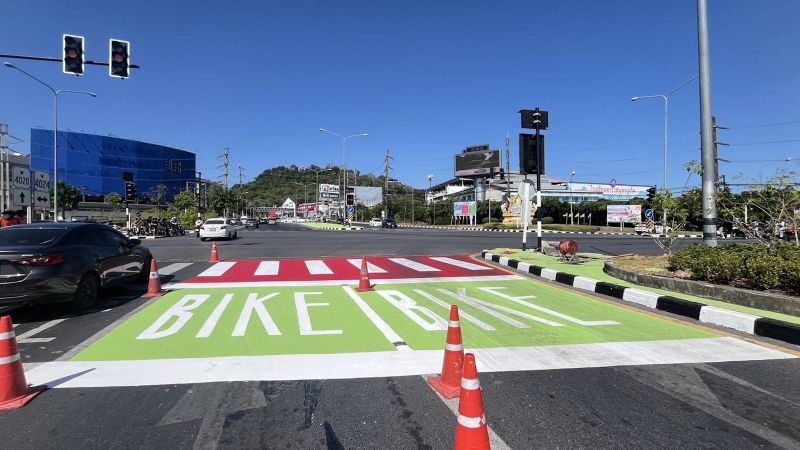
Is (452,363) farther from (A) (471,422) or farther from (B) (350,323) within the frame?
(B) (350,323)

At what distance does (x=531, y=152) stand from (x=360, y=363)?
12920 mm

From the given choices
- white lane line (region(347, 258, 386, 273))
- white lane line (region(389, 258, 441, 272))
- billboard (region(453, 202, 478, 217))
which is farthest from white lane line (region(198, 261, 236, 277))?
billboard (region(453, 202, 478, 217))

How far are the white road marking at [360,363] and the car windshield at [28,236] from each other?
3.40 meters

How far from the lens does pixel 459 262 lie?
15883 millimetres

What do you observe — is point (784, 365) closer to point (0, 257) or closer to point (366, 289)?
point (366, 289)

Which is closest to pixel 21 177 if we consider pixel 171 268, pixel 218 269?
pixel 171 268

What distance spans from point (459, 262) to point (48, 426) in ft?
42.7

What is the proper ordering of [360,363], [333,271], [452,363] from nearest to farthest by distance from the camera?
[452,363] → [360,363] → [333,271]

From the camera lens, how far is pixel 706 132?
1067cm

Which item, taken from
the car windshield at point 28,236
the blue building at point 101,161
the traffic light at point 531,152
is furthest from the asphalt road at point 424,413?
the blue building at point 101,161

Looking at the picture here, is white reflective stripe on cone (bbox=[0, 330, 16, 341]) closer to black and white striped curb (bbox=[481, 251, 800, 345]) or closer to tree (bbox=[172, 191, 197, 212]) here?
black and white striped curb (bbox=[481, 251, 800, 345])

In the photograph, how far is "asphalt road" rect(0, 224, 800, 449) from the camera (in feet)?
11.5

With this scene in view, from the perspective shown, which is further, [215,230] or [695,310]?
[215,230]

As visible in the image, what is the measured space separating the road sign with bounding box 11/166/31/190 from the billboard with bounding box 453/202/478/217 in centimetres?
6052
